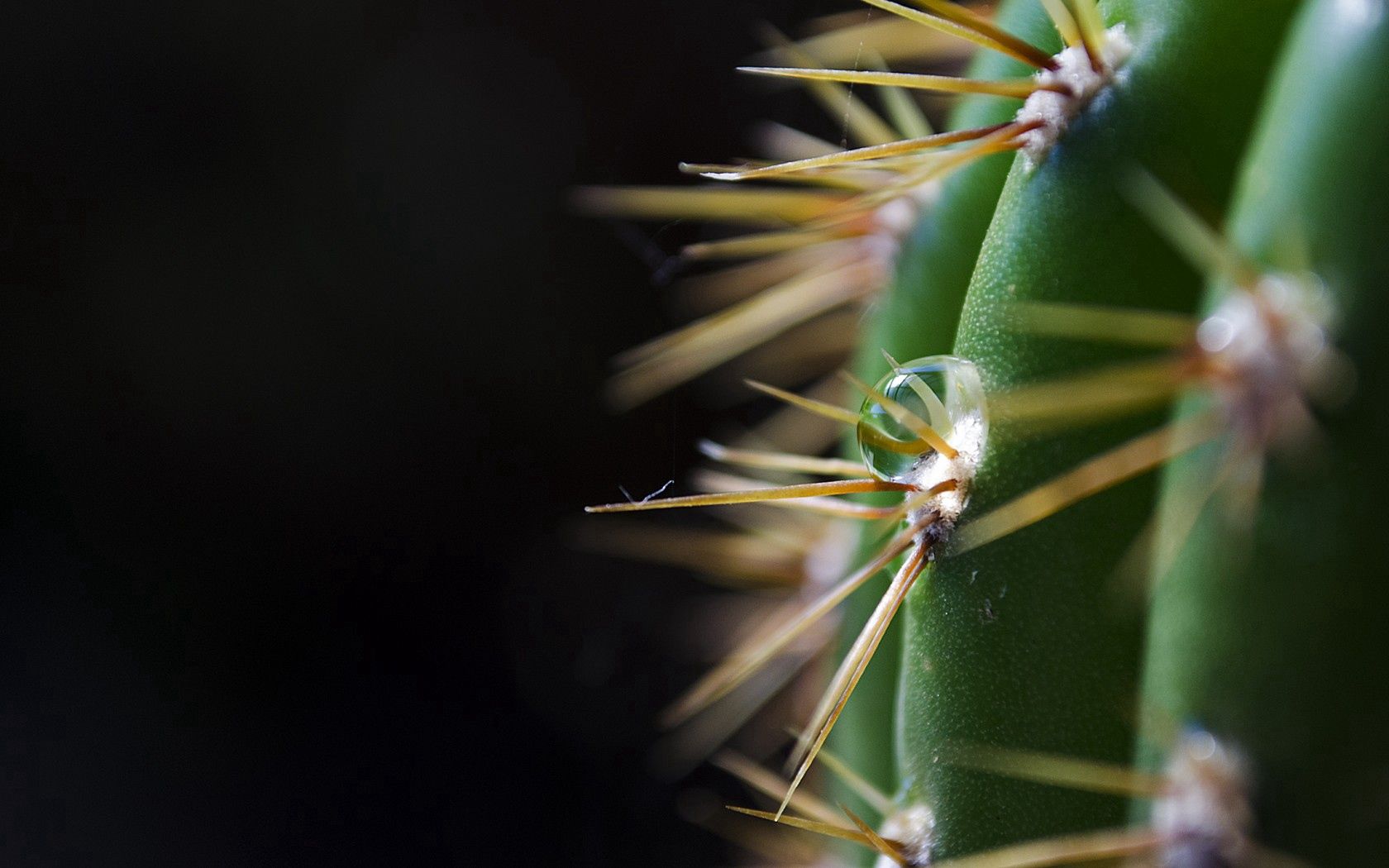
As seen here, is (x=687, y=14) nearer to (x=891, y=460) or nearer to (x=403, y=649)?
(x=403, y=649)

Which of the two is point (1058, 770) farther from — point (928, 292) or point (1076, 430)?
point (928, 292)

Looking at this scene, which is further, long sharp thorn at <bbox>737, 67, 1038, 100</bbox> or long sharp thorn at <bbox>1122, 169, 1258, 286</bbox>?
long sharp thorn at <bbox>737, 67, 1038, 100</bbox>

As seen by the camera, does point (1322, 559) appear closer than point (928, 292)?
Yes

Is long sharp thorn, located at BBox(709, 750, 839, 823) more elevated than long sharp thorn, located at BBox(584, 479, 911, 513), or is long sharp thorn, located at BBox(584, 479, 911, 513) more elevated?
long sharp thorn, located at BBox(584, 479, 911, 513)

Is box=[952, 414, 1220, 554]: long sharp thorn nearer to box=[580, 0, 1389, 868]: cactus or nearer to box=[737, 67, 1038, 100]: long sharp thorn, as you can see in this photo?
box=[580, 0, 1389, 868]: cactus

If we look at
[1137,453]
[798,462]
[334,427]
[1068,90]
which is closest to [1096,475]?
[1137,453]

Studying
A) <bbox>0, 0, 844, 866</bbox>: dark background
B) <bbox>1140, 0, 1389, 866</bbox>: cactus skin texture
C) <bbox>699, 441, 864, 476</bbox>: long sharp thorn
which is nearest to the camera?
<bbox>1140, 0, 1389, 866</bbox>: cactus skin texture

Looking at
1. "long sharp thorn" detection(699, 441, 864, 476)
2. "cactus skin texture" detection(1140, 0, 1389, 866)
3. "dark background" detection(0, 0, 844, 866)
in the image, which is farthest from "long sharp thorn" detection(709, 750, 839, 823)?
"dark background" detection(0, 0, 844, 866)

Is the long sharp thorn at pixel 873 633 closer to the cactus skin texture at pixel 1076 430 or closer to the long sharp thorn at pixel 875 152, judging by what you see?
the cactus skin texture at pixel 1076 430
